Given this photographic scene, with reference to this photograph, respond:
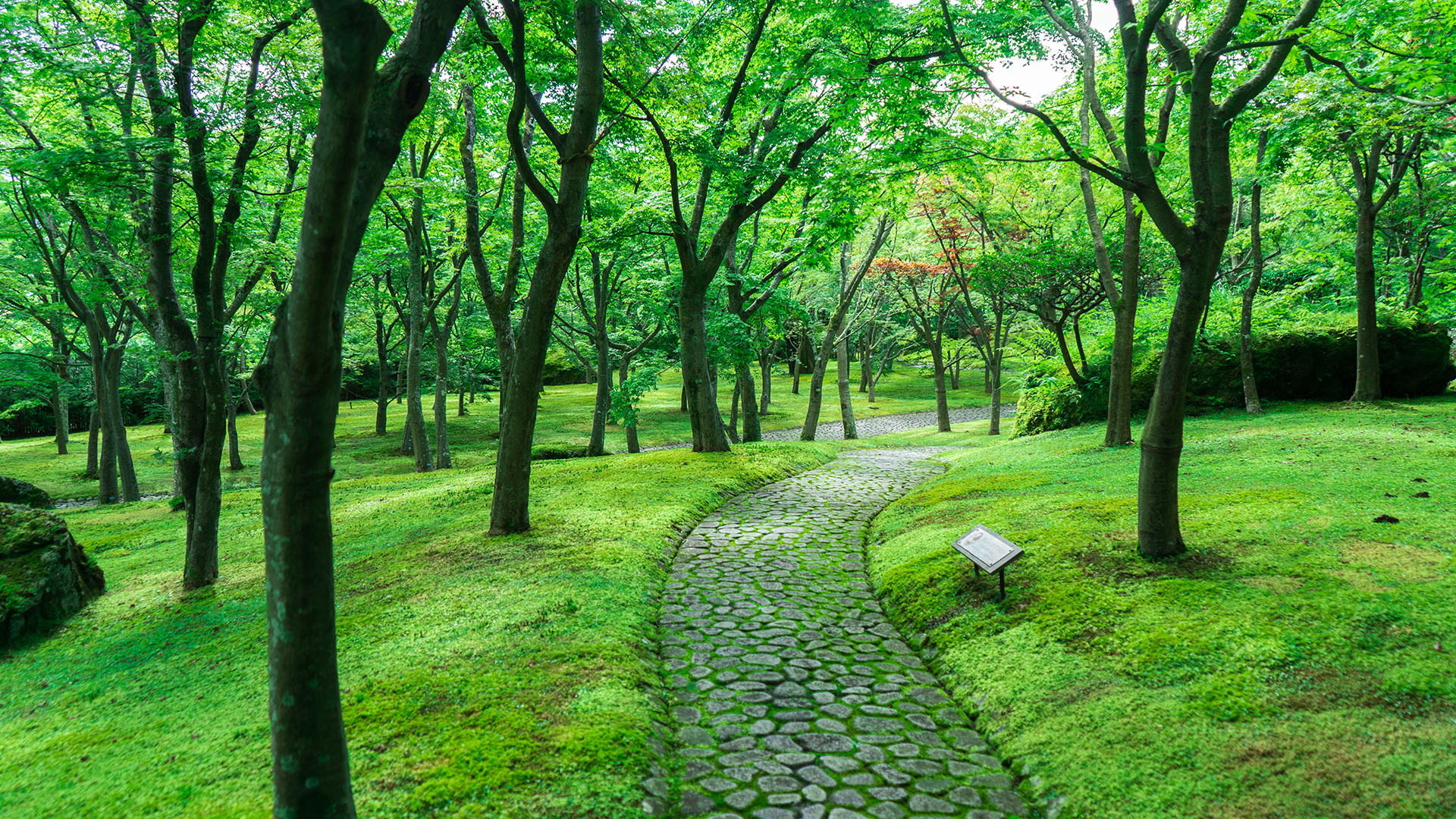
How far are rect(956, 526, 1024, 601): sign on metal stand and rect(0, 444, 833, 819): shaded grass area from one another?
3.16 meters

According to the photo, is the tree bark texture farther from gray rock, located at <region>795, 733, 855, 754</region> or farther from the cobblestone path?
gray rock, located at <region>795, 733, 855, 754</region>

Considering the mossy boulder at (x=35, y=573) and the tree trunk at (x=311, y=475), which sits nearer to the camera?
the tree trunk at (x=311, y=475)

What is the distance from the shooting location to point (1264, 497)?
26.3 ft

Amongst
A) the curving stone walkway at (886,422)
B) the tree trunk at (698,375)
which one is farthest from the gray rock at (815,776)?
the curving stone walkway at (886,422)

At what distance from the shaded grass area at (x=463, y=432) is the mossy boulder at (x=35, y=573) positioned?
1144cm

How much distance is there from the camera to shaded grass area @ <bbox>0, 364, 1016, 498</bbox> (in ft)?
81.6

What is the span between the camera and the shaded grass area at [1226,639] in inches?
149

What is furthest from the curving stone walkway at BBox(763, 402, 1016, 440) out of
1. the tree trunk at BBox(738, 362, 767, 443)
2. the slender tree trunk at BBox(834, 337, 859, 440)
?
the tree trunk at BBox(738, 362, 767, 443)

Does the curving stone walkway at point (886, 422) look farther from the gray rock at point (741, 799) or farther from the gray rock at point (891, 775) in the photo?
the gray rock at point (741, 799)

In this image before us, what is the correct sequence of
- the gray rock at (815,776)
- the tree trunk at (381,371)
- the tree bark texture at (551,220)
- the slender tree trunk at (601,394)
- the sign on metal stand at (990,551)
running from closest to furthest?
1. the gray rock at (815,776)
2. the sign on metal stand at (990,551)
3. the tree bark texture at (551,220)
4. the slender tree trunk at (601,394)
5. the tree trunk at (381,371)

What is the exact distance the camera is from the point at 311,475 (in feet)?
10.0

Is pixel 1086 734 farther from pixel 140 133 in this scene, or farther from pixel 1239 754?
pixel 140 133

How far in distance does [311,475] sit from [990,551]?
18.6 feet

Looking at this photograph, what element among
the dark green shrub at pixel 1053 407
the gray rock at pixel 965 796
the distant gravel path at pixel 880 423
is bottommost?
the gray rock at pixel 965 796
